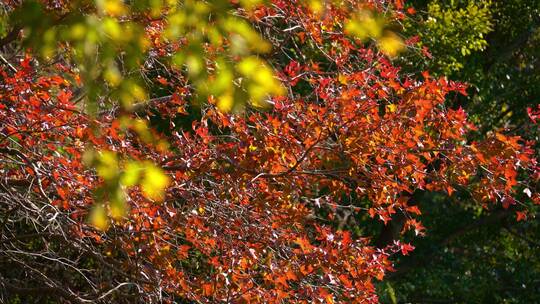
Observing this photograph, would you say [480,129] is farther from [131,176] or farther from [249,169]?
[131,176]

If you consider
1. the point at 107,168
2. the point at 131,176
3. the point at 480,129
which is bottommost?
the point at 131,176

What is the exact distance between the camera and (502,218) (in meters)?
11.2

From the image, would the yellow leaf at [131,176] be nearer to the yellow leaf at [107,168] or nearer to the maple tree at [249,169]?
the yellow leaf at [107,168]

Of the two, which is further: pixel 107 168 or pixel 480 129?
pixel 480 129

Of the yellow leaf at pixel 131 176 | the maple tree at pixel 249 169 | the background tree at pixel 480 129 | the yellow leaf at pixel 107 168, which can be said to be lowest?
the yellow leaf at pixel 131 176

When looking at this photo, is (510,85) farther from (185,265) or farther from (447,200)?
(185,265)

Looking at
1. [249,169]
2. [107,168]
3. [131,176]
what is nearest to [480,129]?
[249,169]

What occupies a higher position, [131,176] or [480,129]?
[480,129]

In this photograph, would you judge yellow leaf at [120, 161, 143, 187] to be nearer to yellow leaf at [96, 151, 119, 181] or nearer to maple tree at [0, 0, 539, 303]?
yellow leaf at [96, 151, 119, 181]

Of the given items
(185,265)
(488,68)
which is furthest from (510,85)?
(185,265)

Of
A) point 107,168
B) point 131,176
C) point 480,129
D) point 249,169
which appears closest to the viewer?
point 131,176

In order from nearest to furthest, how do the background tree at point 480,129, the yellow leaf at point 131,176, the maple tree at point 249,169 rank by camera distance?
the yellow leaf at point 131,176
the maple tree at point 249,169
the background tree at point 480,129

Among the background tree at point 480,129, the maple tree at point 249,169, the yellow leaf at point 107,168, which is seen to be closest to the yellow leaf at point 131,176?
the yellow leaf at point 107,168

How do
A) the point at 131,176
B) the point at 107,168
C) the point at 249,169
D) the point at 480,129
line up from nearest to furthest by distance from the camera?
the point at 131,176
the point at 107,168
the point at 249,169
the point at 480,129
